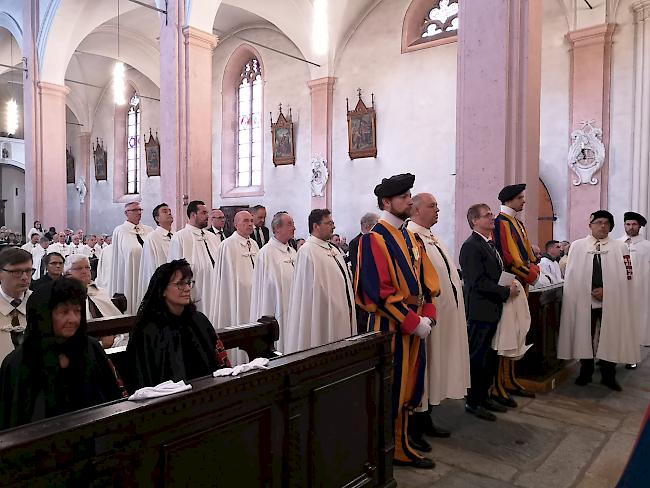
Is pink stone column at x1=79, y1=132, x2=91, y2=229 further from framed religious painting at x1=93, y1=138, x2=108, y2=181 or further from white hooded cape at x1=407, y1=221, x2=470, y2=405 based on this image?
white hooded cape at x1=407, y1=221, x2=470, y2=405

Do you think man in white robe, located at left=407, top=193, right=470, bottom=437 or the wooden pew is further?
man in white robe, located at left=407, top=193, right=470, bottom=437

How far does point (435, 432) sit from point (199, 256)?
3772 mm

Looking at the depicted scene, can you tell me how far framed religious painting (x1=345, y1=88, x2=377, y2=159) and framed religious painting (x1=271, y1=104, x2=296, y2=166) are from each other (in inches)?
83.7

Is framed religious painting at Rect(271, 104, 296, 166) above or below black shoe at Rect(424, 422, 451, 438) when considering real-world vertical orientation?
above

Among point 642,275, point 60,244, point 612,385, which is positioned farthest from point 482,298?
point 60,244

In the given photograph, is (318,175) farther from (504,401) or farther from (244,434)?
(244,434)

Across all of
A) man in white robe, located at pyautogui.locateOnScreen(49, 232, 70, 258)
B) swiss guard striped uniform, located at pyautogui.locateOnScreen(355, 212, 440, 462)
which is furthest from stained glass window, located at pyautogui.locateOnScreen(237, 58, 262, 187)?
swiss guard striped uniform, located at pyautogui.locateOnScreen(355, 212, 440, 462)

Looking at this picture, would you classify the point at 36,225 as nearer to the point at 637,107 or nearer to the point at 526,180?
the point at 526,180

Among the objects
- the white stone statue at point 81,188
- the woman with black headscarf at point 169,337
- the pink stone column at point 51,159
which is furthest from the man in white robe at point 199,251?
the white stone statue at point 81,188

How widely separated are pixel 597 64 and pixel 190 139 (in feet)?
26.5

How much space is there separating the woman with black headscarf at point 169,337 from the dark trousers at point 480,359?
2623mm

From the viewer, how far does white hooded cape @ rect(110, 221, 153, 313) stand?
7.46 metres

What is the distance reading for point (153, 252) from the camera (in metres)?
7.07

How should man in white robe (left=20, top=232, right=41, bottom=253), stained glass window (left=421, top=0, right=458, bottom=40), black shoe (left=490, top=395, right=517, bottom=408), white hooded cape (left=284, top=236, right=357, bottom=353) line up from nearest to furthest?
white hooded cape (left=284, top=236, right=357, bottom=353) < black shoe (left=490, top=395, right=517, bottom=408) < man in white robe (left=20, top=232, right=41, bottom=253) < stained glass window (left=421, top=0, right=458, bottom=40)
